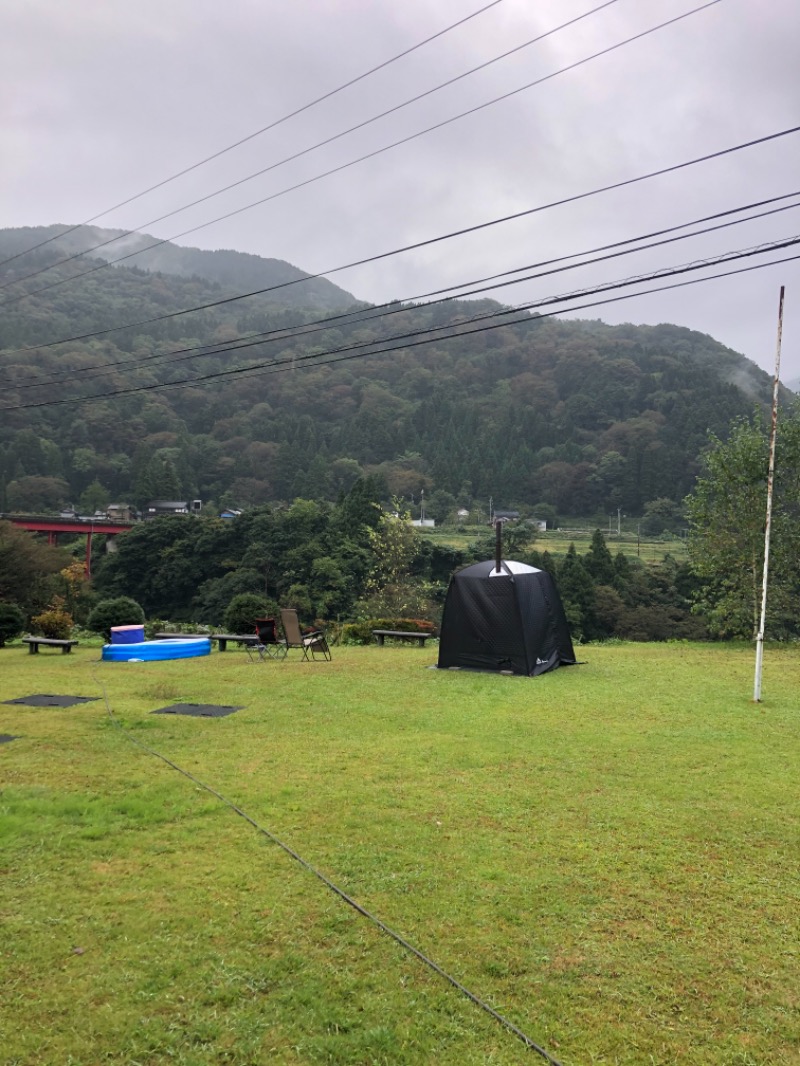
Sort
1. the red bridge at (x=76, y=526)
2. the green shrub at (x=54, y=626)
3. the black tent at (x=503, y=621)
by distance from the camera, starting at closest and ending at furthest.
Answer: the black tent at (x=503, y=621) < the green shrub at (x=54, y=626) < the red bridge at (x=76, y=526)

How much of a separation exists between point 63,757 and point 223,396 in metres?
94.8

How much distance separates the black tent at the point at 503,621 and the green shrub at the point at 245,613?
24.0ft

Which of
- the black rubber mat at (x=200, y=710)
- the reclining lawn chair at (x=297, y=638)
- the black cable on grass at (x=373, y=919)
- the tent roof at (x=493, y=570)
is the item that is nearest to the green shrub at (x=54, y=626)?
the reclining lawn chair at (x=297, y=638)

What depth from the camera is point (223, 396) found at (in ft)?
318

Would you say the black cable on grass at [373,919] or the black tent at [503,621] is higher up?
the black tent at [503,621]

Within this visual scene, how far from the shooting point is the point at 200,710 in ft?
28.8

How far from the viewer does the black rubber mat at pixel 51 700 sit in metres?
9.18

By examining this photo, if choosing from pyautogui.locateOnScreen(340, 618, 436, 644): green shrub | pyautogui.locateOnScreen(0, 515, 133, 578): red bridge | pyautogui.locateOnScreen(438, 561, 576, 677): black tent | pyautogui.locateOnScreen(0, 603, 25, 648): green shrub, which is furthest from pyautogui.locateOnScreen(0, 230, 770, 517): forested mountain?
pyautogui.locateOnScreen(438, 561, 576, 677): black tent

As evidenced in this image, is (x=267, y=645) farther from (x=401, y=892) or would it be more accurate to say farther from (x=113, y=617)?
(x=401, y=892)

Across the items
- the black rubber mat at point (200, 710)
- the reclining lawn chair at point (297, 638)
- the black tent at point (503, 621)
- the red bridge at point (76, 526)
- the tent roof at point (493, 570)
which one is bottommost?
the black rubber mat at point (200, 710)

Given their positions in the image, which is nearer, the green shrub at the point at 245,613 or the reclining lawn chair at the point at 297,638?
the reclining lawn chair at the point at 297,638

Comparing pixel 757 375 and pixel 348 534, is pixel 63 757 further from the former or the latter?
pixel 757 375

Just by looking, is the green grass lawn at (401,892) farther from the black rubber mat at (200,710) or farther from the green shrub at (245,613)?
the green shrub at (245,613)

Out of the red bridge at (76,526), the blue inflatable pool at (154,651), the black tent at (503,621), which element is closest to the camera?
the black tent at (503,621)
